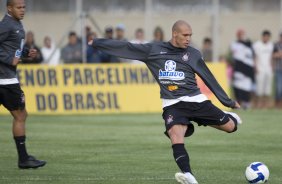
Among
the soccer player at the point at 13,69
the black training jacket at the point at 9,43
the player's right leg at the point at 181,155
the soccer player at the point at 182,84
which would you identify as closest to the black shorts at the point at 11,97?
the soccer player at the point at 13,69

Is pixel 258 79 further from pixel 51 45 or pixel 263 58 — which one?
pixel 51 45

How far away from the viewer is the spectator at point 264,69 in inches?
992

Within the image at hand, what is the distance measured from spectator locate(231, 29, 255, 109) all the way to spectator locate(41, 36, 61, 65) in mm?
5027

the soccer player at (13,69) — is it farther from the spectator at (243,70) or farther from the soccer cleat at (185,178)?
the spectator at (243,70)

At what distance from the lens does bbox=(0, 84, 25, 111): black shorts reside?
490 inches

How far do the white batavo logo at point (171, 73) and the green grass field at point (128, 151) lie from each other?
1.33 metres

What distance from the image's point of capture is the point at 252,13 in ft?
97.3

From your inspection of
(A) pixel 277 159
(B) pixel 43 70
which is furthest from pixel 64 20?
(A) pixel 277 159

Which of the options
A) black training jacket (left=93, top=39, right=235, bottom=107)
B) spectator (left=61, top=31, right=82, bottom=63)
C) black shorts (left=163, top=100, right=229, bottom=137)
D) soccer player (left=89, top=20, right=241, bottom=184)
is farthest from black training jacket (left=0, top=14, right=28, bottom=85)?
spectator (left=61, top=31, right=82, bottom=63)

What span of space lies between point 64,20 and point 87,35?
7.21 feet

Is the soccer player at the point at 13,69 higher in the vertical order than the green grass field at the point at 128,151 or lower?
higher

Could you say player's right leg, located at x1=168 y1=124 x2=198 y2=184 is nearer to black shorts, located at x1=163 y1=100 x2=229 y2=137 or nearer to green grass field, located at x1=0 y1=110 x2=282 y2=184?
black shorts, located at x1=163 y1=100 x2=229 y2=137

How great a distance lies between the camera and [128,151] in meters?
14.7

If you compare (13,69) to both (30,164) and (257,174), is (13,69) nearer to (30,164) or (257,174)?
(30,164)
